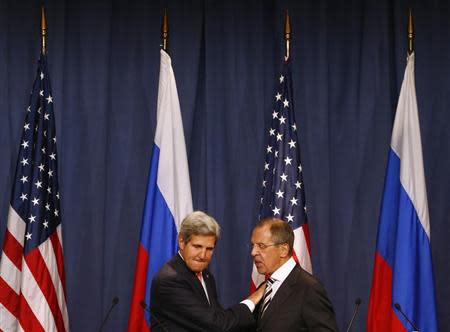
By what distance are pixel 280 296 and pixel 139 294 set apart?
1831 millimetres

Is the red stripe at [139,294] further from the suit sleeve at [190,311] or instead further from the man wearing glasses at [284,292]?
the man wearing glasses at [284,292]

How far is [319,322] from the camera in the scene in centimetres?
414

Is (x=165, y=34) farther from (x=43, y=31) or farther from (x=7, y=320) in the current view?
(x=7, y=320)

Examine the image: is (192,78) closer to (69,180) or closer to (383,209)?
(69,180)

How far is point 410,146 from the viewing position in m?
6.04

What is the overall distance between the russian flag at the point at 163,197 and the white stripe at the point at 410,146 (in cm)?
156

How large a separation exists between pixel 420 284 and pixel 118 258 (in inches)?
92.3

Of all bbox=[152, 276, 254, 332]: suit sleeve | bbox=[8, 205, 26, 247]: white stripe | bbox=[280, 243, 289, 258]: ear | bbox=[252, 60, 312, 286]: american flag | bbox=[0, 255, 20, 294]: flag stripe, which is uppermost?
bbox=[252, 60, 312, 286]: american flag

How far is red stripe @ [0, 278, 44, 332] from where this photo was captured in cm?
573

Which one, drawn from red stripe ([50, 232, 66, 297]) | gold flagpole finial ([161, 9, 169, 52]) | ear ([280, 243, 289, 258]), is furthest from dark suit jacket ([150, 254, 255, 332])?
gold flagpole finial ([161, 9, 169, 52])

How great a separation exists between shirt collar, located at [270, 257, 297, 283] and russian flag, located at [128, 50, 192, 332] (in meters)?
1.60

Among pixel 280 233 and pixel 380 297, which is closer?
pixel 280 233

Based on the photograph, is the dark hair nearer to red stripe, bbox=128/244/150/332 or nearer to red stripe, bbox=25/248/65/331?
red stripe, bbox=128/244/150/332

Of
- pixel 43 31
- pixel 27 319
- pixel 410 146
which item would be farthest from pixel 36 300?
pixel 410 146
